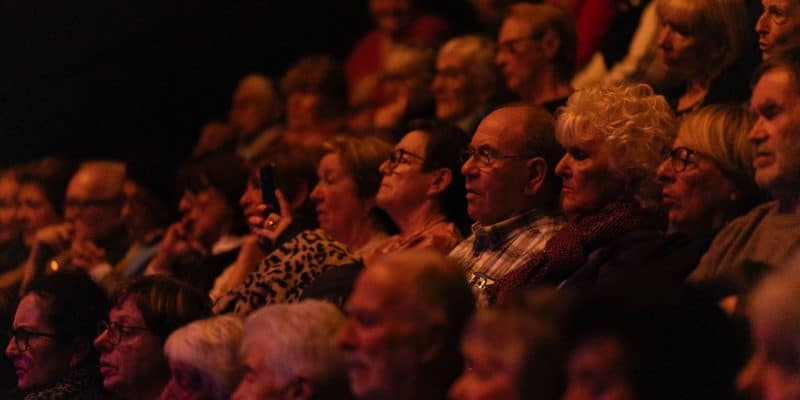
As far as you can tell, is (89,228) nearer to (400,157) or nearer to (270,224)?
(270,224)

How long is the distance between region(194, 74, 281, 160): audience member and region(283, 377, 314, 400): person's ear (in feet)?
14.1

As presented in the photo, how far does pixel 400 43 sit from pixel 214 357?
4.13 meters

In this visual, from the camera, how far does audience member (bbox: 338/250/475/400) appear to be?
3.90 meters

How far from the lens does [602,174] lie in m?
4.89

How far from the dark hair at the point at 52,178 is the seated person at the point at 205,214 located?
1.26 m

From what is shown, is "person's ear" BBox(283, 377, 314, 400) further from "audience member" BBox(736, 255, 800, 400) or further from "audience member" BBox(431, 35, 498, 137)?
"audience member" BBox(431, 35, 498, 137)

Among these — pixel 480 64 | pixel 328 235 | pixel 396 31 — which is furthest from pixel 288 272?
pixel 396 31

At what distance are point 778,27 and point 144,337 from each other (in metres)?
2.13

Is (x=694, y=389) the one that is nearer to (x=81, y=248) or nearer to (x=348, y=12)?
(x=81, y=248)

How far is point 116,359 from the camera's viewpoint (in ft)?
16.7

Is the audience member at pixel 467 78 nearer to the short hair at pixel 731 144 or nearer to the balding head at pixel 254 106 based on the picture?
the balding head at pixel 254 106

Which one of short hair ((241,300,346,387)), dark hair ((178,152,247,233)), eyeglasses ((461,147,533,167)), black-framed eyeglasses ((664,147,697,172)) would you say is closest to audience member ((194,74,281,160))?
dark hair ((178,152,247,233))

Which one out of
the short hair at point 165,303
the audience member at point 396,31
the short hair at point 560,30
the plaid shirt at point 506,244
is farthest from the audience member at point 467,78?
the short hair at point 165,303

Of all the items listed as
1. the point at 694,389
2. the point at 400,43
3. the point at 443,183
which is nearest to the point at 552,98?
the point at 443,183
